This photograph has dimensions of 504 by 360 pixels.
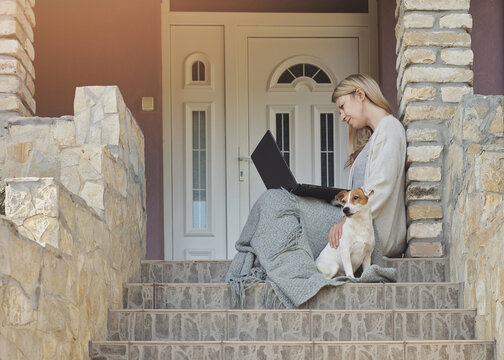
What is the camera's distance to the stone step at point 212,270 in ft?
19.4

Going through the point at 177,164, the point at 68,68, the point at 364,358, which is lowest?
the point at 364,358

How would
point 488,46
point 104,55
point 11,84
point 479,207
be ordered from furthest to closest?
point 104,55, point 488,46, point 11,84, point 479,207

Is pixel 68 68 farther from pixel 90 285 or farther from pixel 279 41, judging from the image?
pixel 90 285

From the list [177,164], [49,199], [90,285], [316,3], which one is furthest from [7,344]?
[316,3]

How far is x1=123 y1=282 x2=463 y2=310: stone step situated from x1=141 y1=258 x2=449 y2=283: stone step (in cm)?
53

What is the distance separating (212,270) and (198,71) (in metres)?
3.25

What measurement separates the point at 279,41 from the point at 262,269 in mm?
3731

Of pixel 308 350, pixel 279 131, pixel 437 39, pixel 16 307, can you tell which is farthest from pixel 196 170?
pixel 16 307

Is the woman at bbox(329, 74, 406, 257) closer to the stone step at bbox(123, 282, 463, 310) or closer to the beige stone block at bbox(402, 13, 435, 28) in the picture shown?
the beige stone block at bbox(402, 13, 435, 28)

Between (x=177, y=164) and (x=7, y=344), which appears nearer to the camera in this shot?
(x=7, y=344)

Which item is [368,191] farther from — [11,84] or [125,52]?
[125,52]

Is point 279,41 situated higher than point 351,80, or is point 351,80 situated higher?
point 279,41

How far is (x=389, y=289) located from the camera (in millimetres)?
5258

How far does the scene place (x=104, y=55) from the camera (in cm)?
877
